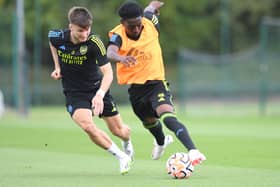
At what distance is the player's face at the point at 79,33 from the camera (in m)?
10.7

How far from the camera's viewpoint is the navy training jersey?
10953 mm

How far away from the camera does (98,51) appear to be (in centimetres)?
1086

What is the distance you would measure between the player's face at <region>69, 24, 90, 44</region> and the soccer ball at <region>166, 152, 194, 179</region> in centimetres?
193

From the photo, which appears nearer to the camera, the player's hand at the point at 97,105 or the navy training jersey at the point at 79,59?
the player's hand at the point at 97,105

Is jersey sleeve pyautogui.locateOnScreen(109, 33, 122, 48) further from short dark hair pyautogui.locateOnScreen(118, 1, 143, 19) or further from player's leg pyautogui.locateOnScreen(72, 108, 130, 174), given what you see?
player's leg pyautogui.locateOnScreen(72, 108, 130, 174)

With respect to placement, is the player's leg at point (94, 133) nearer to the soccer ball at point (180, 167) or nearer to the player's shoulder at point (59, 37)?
the soccer ball at point (180, 167)

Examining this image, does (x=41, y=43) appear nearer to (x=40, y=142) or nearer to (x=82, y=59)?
(x=40, y=142)

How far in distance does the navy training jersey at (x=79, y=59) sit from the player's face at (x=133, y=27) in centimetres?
54

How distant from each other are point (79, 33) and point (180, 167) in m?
2.12

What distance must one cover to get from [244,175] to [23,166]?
3.25m

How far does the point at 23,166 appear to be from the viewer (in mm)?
11938

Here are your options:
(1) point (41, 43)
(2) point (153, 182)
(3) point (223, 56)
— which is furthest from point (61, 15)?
(2) point (153, 182)

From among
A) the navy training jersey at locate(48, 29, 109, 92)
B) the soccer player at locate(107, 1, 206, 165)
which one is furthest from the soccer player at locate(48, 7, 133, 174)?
the soccer player at locate(107, 1, 206, 165)

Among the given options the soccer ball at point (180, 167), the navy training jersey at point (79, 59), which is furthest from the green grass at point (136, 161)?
the navy training jersey at point (79, 59)
